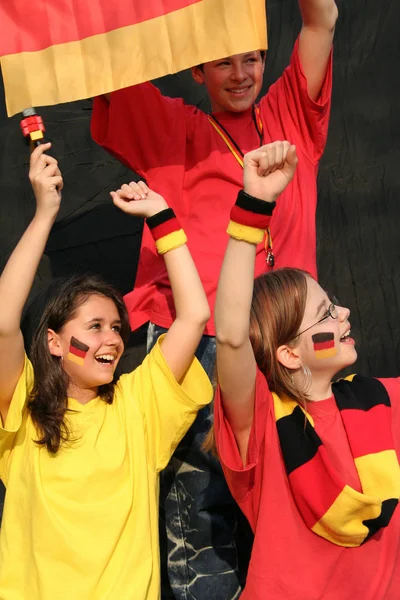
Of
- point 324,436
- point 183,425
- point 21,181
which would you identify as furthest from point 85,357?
point 21,181

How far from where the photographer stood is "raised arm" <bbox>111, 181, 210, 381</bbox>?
2051 millimetres

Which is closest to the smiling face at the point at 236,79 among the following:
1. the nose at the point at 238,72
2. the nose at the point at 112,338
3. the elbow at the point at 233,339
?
the nose at the point at 238,72

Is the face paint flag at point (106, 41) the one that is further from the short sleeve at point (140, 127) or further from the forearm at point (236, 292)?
the forearm at point (236, 292)

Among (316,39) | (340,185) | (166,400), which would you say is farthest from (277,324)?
(340,185)

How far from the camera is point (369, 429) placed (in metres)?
1.93

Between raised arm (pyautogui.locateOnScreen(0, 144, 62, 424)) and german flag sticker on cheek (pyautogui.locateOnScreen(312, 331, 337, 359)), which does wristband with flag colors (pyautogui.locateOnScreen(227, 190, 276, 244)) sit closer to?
german flag sticker on cheek (pyautogui.locateOnScreen(312, 331, 337, 359))

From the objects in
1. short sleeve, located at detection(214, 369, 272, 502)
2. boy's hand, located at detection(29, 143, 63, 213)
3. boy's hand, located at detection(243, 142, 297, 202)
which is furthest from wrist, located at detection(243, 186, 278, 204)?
boy's hand, located at detection(29, 143, 63, 213)

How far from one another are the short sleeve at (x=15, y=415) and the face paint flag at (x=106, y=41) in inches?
23.3

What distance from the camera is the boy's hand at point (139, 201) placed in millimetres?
2055

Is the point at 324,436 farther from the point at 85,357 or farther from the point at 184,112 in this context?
the point at 184,112

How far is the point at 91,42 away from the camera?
212 cm

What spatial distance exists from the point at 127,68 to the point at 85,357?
2.16 ft

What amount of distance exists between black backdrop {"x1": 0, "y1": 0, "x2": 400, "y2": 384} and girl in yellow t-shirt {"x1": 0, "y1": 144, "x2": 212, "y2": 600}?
0.76 metres

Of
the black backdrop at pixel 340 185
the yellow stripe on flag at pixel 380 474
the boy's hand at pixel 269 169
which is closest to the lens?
the boy's hand at pixel 269 169
